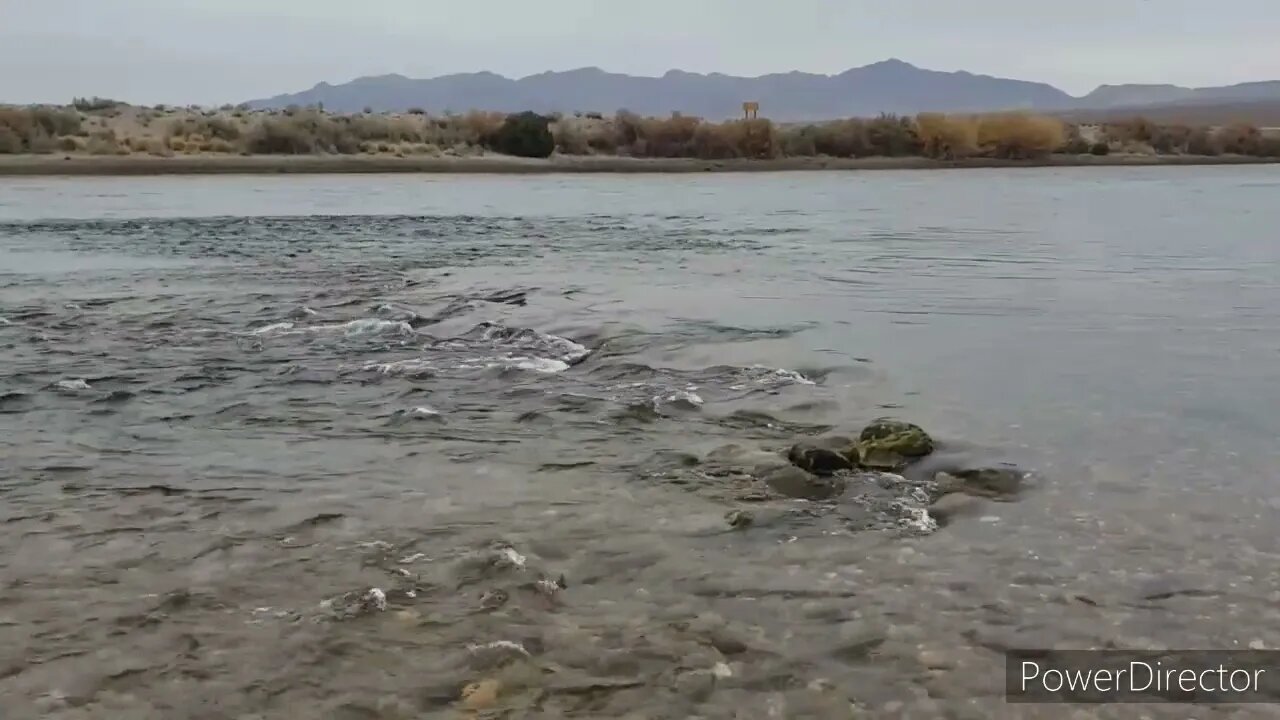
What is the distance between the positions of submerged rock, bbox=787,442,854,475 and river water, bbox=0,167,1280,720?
1.07 ft

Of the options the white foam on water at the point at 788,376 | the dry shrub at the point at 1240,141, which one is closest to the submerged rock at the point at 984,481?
the white foam on water at the point at 788,376

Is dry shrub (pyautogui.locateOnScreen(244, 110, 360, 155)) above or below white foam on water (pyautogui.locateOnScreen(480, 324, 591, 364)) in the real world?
above

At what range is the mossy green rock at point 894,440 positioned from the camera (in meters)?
5.32

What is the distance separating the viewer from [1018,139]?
43.4 m

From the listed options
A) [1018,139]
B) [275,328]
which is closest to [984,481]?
[275,328]

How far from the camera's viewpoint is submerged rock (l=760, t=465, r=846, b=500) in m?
4.85

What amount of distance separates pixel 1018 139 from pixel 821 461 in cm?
4120

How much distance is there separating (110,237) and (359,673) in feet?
54.2

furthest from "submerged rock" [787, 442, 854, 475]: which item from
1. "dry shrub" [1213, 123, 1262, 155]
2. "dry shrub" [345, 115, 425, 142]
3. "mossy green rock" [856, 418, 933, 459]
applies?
"dry shrub" [1213, 123, 1262, 155]

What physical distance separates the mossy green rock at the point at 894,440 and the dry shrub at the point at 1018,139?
40.3 meters

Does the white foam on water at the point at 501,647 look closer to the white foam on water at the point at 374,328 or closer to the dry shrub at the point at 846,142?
the white foam on water at the point at 374,328

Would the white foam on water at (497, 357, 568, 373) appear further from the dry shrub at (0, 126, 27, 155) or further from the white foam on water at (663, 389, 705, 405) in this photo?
the dry shrub at (0, 126, 27, 155)

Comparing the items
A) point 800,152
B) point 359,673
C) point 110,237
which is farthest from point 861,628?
point 800,152

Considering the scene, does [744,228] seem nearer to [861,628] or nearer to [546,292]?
[546,292]
